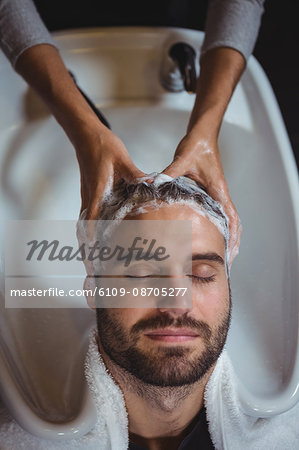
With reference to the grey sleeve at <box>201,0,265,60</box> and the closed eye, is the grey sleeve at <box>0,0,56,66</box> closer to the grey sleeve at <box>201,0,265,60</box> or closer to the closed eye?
the grey sleeve at <box>201,0,265,60</box>

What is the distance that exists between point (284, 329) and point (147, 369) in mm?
364

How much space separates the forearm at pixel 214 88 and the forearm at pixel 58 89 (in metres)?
0.22

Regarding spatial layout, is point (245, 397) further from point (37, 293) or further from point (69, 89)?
point (69, 89)

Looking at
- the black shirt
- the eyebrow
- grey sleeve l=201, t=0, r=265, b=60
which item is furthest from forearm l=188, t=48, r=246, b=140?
the black shirt

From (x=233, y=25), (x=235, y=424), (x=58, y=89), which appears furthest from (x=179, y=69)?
(x=235, y=424)

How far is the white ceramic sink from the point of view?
912 mm

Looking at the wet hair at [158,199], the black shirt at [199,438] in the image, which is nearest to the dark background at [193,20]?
the wet hair at [158,199]

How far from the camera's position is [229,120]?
3.95ft

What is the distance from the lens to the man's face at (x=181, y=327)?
765mm

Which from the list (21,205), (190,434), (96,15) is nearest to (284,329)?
(190,434)

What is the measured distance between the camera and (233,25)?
1.10 m

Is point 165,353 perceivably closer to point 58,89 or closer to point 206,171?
point 206,171

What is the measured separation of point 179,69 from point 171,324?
70 cm

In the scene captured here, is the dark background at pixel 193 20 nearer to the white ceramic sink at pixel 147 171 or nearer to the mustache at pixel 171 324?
the white ceramic sink at pixel 147 171
